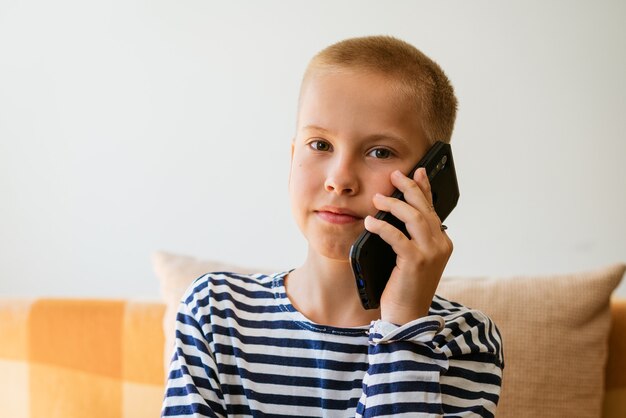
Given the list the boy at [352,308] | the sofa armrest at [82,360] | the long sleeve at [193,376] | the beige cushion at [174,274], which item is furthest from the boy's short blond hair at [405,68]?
the sofa armrest at [82,360]

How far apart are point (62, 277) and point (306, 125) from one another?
121 cm

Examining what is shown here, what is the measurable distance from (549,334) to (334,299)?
0.45 m

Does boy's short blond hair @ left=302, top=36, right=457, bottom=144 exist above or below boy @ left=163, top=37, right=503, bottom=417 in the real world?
above

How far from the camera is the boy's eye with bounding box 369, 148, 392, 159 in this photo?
3.44ft

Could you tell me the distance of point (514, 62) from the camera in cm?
182

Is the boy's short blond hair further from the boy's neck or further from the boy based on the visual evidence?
the boy's neck

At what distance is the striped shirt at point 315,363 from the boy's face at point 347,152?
13 centimetres

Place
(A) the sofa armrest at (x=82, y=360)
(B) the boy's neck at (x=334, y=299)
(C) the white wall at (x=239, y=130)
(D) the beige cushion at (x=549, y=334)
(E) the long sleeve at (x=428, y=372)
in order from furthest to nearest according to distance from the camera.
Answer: (C) the white wall at (x=239, y=130) < (A) the sofa armrest at (x=82, y=360) < (D) the beige cushion at (x=549, y=334) < (B) the boy's neck at (x=334, y=299) < (E) the long sleeve at (x=428, y=372)

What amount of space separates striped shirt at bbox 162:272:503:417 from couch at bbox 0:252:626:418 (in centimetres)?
27

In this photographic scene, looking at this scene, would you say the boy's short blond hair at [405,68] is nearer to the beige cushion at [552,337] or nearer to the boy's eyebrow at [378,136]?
the boy's eyebrow at [378,136]

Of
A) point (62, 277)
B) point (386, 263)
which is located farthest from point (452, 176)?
point (62, 277)

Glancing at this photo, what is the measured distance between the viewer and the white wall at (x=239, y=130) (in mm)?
1807

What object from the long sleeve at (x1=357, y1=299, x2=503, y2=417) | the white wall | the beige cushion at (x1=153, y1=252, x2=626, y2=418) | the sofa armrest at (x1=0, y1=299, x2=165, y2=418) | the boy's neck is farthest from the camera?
the white wall

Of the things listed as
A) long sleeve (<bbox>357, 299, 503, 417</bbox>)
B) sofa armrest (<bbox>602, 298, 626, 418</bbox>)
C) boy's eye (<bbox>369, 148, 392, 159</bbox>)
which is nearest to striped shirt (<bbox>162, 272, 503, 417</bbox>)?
long sleeve (<bbox>357, 299, 503, 417</bbox>)
